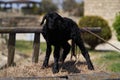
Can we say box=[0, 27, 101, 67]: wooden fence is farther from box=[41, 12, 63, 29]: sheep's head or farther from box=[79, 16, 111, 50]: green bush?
box=[79, 16, 111, 50]: green bush

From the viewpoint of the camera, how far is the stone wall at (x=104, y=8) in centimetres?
2573

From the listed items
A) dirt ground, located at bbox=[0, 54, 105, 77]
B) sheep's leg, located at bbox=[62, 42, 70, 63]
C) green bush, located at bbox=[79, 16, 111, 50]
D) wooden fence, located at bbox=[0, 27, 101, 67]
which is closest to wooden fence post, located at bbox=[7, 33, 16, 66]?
wooden fence, located at bbox=[0, 27, 101, 67]

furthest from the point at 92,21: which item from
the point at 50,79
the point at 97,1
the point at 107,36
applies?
the point at 50,79

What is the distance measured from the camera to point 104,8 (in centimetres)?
2611

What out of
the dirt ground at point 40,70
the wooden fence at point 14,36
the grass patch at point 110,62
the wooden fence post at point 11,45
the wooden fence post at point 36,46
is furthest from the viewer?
the grass patch at point 110,62

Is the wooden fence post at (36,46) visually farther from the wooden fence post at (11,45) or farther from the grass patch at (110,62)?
the grass patch at (110,62)

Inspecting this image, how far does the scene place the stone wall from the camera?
25.7 metres

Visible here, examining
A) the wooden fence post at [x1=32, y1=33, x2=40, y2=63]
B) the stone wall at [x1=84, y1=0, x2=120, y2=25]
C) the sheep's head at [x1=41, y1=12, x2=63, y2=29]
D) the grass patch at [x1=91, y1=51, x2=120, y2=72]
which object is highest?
the sheep's head at [x1=41, y1=12, x2=63, y2=29]

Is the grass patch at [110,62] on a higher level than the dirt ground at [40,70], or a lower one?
lower

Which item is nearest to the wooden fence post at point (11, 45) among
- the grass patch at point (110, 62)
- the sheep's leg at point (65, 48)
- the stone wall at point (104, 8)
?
the sheep's leg at point (65, 48)

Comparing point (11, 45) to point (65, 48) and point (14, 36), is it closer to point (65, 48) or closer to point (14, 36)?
point (14, 36)

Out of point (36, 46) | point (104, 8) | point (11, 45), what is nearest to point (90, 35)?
point (104, 8)

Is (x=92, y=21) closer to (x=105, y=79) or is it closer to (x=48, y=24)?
(x=48, y=24)

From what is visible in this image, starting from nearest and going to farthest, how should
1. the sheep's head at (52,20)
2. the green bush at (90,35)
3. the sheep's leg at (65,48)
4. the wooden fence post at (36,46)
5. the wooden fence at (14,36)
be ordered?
the sheep's head at (52,20) < the sheep's leg at (65,48) < the wooden fence at (14,36) < the wooden fence post at (36,46) < the green bush at (90,35)
